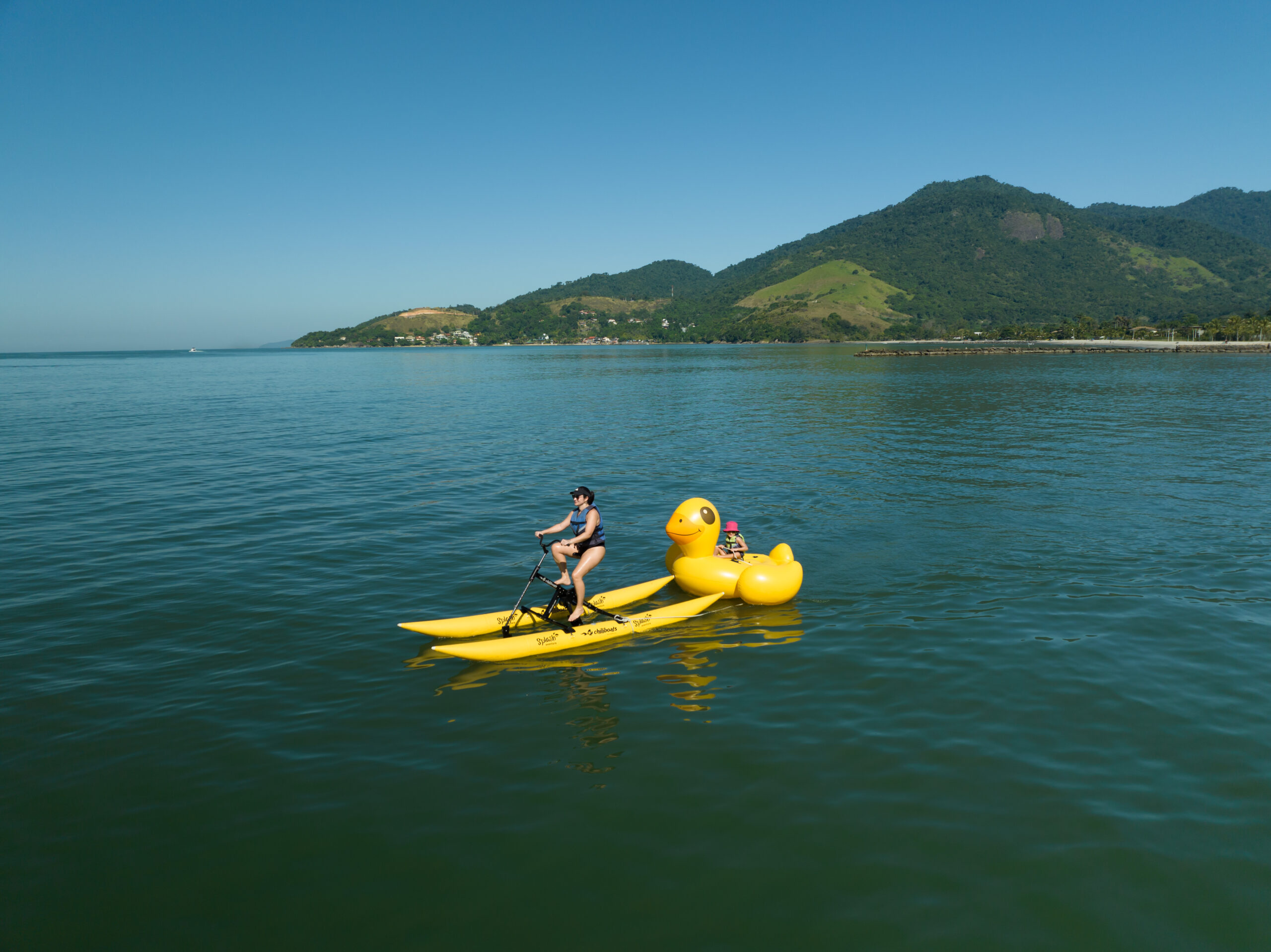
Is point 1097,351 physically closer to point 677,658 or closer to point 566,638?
point 677,658

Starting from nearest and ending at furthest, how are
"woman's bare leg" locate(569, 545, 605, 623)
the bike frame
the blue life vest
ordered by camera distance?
1. "woman's bare leg" locate(569, 545, 605, 623)
2. the bike frame
3. the blue life vest

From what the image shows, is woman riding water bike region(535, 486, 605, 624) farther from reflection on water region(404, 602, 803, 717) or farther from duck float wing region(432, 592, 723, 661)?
reflection on water region(404, 602, 803, 717)

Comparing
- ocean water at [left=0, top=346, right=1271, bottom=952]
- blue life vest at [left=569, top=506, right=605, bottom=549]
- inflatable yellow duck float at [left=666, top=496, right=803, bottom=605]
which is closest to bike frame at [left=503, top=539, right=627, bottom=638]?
blue life vest at [left=569, top=506, right=605, bottom=549]

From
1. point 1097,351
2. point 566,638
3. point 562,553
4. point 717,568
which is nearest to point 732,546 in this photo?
point 717,568

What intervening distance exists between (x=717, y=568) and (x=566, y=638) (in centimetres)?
390

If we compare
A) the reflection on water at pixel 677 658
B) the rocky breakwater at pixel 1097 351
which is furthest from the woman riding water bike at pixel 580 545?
the rocky breakwater at pixel 1097 351

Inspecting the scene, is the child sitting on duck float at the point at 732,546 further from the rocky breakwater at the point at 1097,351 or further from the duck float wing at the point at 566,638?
the rocky breakwater at the point at 1097,351

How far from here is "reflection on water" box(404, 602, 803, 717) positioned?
418 inches

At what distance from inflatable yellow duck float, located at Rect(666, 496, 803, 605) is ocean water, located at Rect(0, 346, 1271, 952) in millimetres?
456

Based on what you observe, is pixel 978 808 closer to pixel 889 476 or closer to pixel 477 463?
pixel 889 476

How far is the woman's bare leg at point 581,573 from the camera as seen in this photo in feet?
41.5

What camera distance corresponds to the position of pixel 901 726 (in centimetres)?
949

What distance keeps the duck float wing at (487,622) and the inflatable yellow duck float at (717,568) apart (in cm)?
128

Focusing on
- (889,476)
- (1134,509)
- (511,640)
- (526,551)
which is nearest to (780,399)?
(889,476)
